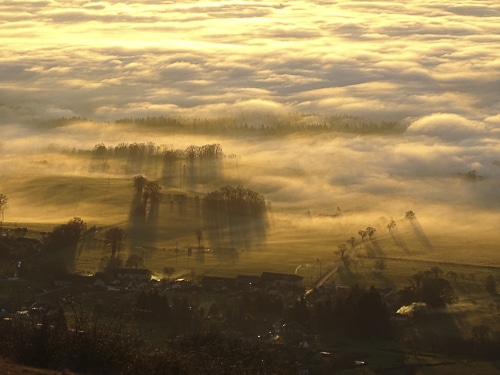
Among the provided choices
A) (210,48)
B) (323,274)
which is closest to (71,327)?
(323,274)

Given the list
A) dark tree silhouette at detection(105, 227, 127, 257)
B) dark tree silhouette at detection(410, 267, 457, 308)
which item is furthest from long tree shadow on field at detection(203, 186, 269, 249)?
dark tree silhouette at detection(410, 267, 457, 308)

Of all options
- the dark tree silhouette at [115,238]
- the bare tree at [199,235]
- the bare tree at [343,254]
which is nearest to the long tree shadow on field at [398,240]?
the bare tree at [343,254]

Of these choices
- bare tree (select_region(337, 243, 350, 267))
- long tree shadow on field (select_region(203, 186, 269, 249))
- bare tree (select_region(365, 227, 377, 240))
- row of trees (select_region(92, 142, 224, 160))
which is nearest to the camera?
bare tree (select_region(337, 243, 350, 267))

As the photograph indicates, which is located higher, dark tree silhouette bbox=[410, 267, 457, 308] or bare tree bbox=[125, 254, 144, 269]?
dark tree silhouette bbox=[410, 267, 457, 308]

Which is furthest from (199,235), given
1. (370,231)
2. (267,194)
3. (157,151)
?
(157,151)

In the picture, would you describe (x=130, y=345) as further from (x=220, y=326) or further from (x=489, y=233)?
(x=489, y=233)

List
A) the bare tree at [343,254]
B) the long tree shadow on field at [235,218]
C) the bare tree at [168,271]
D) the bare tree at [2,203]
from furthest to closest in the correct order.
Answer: the bare tree at [2,203]
the long tree shadow on field at [235,218]
the bare tree at [343,254]
the bare tree at [168,271]

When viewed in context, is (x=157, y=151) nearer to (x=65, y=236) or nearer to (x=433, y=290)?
(x=65, y=236)

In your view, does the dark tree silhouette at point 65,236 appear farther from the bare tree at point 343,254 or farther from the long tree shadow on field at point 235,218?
the bare tree at point 343,254

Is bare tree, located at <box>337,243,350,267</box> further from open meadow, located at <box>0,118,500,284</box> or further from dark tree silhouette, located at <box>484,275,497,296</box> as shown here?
dark tree silhouette, located at <box>484,275,497,296</box>

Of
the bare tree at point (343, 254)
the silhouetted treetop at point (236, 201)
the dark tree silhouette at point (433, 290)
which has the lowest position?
the silhouetted treetop at point (236, 201)

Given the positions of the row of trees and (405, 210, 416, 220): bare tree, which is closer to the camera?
(405, 210, 416, 220): bare tree
